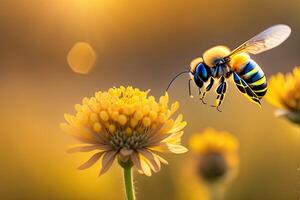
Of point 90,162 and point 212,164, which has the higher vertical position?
point 212,164

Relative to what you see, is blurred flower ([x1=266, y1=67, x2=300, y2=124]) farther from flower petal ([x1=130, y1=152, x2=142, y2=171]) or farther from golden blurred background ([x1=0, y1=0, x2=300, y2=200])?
golden blurred background ([x1=0, y1=0, x2=300, y2=200])

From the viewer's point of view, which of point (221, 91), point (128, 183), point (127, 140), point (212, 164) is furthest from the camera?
point (212, 164)

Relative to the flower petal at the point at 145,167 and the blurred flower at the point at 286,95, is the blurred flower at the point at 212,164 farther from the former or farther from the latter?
the flower petal at the point at 145,167

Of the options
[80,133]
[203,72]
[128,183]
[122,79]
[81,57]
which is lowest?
[128,183]

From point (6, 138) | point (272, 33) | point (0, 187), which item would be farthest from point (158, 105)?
point (6, 138)

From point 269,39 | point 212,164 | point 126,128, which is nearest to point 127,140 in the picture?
point 126,128

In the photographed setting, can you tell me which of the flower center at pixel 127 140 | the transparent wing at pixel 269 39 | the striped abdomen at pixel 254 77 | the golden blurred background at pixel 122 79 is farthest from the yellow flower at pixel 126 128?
the golden blurred background at pixel 122 79

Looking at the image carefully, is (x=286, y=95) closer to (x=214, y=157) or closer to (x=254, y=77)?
(x=254, y=77)

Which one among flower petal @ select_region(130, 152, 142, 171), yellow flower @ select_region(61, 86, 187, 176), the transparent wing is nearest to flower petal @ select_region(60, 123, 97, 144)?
yellow flower @ select_region(61, 86, 187, 176)
